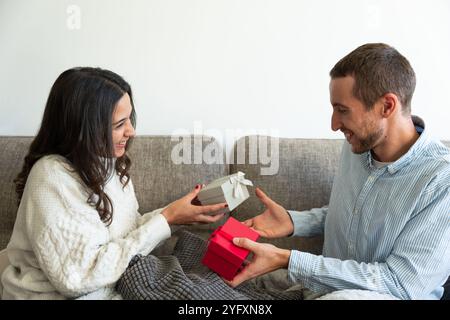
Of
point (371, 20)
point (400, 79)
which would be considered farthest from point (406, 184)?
point (371, 20)

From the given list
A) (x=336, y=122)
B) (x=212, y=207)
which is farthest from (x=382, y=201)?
(x=212, y=207)

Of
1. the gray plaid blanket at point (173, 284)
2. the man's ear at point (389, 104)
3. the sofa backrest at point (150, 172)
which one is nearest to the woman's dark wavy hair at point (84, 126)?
the gray plaid blanket at point (173, 284)

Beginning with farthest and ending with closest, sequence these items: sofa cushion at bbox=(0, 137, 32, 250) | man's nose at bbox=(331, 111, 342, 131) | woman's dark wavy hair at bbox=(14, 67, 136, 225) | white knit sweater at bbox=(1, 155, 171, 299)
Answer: sofa cushion at bbox=(0, 137, 32, 250) < man's nose at bbox=(331, 111, 342, 131) < woman's dark wavy hair at bbox=(14, 67, 136, 225) < white knit sweater at bbox=(1, 155, 171, 299)

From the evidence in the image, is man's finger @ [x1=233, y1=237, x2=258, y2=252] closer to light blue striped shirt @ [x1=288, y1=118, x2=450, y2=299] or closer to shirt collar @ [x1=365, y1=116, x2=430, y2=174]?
light blue striped shirt @ [x1=288, y1=118, x2=450, y2=299]

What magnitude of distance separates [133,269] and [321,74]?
1.10m

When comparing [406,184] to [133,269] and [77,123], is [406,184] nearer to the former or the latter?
[133,269]

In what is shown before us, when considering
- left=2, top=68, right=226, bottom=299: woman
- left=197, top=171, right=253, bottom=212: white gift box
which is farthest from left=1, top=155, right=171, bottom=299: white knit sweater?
left=197, top=171, right=253, bottom=212: white gift box

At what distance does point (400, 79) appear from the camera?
119cm

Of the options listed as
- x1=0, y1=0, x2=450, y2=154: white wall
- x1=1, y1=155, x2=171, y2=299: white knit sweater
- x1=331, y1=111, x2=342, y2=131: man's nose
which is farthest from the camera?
x1=0, y1=0, x2=450, y2=154: white wall

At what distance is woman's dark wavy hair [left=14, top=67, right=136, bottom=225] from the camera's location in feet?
3.81

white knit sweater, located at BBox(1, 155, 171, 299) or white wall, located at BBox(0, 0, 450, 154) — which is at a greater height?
white wall, located at BBox(0, 0, 450, 154)

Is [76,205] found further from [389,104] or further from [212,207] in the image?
[389,104]

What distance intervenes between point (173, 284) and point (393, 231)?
0.59 meters

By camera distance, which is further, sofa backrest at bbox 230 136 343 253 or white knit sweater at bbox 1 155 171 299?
sofa backrest at bbox 230 136 343 253
